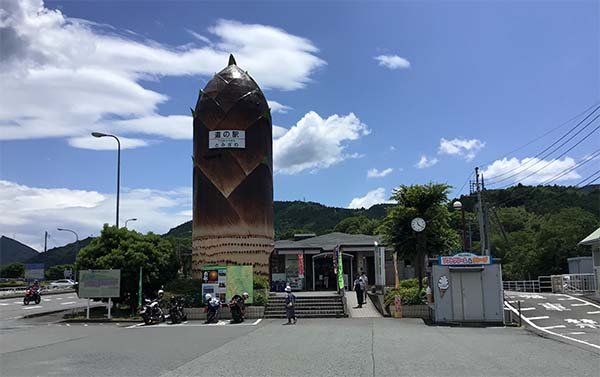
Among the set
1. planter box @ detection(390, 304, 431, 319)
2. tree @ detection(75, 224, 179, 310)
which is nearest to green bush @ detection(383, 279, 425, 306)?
planter box @ detection(390, 304, 431, 319)

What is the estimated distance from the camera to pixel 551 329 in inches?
758

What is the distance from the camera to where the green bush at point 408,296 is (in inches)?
939

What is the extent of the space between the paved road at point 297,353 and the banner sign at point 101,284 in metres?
5.81

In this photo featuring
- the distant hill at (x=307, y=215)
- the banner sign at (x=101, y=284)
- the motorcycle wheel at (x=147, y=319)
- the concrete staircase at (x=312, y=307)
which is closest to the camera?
the motorcycle wheel at (x=147, y=319)

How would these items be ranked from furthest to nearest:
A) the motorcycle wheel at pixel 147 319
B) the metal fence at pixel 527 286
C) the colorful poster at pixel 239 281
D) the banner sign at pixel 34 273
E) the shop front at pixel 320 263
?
the banner sign at pixel 34 273 → the metal fence at pixel 527 286 → the shop front at pixel 320 263 → the colorful poster at pixel 239 281 → the motorcycle wheel at pixel 147 319

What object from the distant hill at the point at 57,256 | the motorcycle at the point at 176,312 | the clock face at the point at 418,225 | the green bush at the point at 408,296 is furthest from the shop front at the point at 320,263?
the distant hill at the point at 57,256

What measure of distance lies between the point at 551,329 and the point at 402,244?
9196 mm

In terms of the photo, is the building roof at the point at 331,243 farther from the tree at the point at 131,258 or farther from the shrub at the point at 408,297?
the tree at the point at 131,258

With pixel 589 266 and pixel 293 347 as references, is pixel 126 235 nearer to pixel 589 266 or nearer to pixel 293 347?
pixel 293 347

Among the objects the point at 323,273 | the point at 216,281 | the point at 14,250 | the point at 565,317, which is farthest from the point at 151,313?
the point at 14,250

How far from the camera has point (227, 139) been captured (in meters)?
32.5

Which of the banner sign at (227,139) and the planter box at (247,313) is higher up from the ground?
Answer: the banner sign at (227,139)

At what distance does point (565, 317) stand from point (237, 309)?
1349cm

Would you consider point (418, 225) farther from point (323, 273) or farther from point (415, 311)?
point (323, 273)
